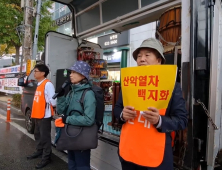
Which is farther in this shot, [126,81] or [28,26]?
[28,26]

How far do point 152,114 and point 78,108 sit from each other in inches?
44.7

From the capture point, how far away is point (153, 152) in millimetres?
1351

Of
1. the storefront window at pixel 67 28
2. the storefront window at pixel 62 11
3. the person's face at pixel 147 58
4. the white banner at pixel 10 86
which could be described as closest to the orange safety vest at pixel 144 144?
the person's face at pixel 147 58

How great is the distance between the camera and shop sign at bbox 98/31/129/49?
14.1 meters

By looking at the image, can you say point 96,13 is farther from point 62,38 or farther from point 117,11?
point 62,38

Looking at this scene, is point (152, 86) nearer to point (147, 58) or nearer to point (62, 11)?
point (147, 58)

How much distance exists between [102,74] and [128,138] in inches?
229

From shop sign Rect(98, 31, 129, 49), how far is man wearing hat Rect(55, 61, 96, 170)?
1216 cm

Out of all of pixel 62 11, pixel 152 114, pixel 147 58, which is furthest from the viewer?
pixel 62 11

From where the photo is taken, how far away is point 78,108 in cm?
219

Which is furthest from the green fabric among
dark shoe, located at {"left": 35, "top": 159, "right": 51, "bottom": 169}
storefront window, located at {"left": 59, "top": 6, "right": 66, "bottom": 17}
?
storefront window, located at {"left": 59, "top": 6, "right": 66, "bottom": 17}

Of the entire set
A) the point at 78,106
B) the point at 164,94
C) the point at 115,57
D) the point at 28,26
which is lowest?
the point at 78,106

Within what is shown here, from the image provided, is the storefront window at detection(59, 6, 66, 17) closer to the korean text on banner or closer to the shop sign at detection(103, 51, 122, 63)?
the shop sign at detection(103, 51, 122, 63)

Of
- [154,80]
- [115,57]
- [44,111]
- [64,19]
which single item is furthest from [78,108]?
[64,19]
